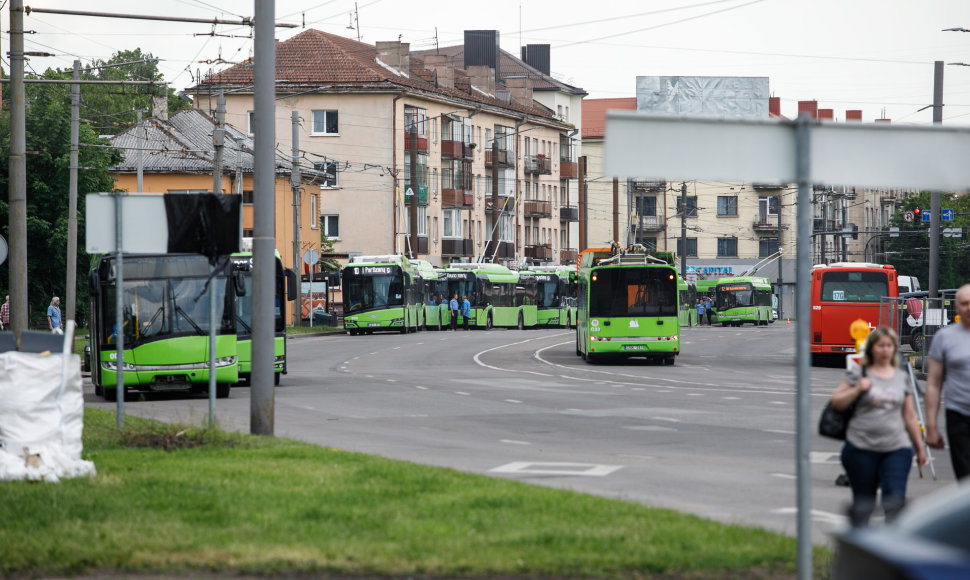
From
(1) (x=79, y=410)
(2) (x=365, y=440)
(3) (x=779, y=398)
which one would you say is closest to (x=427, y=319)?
(3) (x=779, y=398)

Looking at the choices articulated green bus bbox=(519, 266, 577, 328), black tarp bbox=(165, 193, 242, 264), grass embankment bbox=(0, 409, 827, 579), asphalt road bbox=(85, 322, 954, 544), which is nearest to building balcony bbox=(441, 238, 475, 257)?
articulated green bus bbox=(519, 266, 577, 328)

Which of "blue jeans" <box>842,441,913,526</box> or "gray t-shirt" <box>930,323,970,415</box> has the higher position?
"gray t-shirt" <box>930,323,970,415</box>

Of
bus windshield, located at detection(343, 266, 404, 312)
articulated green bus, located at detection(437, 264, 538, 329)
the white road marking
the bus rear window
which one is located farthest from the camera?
articulated green bus, located at detection(437, 264, 538, 329)

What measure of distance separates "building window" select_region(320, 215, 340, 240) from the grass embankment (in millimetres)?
72977

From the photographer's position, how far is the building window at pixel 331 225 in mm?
85062

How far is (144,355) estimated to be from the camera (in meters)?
24.2

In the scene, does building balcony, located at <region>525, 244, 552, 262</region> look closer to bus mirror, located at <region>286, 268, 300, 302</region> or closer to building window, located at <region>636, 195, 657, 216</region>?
building window, located at <region>636, 195, 657, 216</region>

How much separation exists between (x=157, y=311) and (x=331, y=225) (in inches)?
2404

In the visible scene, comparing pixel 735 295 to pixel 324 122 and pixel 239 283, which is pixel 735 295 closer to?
pixel 324 122

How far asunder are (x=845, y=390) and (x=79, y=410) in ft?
21.6

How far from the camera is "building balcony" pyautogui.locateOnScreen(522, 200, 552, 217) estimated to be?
105188mm

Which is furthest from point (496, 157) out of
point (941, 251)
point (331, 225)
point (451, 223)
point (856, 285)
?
point (856, 285)

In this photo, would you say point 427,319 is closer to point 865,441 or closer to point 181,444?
point 181,444

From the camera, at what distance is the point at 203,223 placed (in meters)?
15.3
